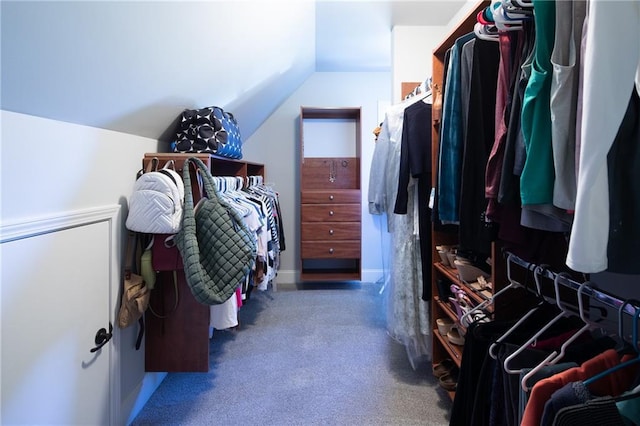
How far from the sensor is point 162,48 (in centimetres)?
140

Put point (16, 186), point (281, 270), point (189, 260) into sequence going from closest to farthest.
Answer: point (16, 186) → point (189, 260) → point (281, 270)

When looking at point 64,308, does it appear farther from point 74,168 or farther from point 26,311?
point 74,168

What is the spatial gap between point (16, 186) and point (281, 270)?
10.2ft

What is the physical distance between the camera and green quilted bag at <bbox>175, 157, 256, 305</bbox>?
143 cm

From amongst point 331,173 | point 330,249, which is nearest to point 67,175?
point 330,249

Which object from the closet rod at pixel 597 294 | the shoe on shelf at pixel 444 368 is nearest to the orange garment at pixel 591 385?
the closet rod at pixel 597 294

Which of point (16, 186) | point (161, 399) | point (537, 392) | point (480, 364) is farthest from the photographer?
point (161, 399)

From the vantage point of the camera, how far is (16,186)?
106cm

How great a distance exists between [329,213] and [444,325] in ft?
6.47

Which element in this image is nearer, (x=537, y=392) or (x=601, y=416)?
(x=601, y=416)

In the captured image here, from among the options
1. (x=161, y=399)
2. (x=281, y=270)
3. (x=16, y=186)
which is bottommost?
(x=161, y=399)

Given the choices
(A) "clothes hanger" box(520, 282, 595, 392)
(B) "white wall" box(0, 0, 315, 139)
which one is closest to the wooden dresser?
(B) "white wall" box(0, 0, 315, 139)

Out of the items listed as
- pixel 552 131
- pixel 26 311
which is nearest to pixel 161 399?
pixel 26 311

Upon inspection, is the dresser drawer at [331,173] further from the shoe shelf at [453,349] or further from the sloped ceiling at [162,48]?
the shoe shelf at [453,349]
